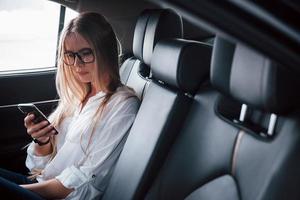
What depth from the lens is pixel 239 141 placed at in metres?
1.17

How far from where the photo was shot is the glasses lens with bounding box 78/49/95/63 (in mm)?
1677

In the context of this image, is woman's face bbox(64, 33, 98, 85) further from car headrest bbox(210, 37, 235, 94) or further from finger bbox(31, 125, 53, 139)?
car headrest bbox(210, 37, 235, 94)

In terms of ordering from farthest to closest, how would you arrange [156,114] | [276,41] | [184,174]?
[156,114] < [184,174] < [276,41]

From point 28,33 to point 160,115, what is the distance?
1223mm

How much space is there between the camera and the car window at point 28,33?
7.80 ft

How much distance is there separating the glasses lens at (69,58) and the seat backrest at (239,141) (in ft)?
1.64

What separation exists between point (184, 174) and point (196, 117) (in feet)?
0.54

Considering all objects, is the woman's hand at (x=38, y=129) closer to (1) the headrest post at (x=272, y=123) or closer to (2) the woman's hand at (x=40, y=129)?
(2) the woman's hand at (x=40, y=129)

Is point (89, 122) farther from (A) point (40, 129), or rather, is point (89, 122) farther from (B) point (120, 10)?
(B) point (120, 10)

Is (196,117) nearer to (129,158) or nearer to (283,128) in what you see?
(129,158)

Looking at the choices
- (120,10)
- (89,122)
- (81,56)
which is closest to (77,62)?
(81,56)

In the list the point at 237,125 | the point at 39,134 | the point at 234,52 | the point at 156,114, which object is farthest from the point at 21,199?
the point at 234,52

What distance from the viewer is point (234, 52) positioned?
3.38ft

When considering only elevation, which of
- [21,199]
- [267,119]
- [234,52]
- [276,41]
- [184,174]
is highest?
[276,41]
